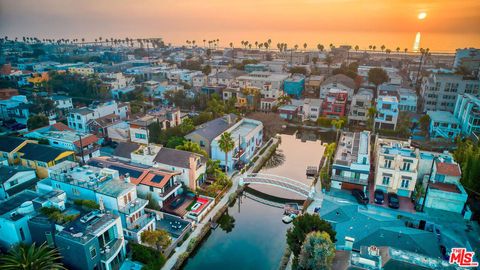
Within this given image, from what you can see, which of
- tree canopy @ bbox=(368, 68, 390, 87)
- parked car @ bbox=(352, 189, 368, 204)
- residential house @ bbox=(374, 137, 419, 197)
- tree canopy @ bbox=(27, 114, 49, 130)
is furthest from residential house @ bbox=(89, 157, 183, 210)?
tree canopy @ bbox=(368, 68, 390, 87)

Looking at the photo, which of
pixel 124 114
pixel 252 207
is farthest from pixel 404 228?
pixel 124 114

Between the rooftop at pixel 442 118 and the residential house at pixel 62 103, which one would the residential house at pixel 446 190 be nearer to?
the rooftop at pixel 442 118

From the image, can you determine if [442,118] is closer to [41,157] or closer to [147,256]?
[147,256]

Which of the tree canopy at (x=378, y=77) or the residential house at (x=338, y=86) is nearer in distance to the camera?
the residential house at (x=338, y=86)

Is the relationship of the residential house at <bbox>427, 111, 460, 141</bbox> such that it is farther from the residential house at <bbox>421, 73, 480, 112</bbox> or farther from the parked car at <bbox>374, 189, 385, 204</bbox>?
the parked car at <bbox>374, 189, 385, 204</bbox>

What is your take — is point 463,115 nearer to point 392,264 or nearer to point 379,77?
point 379,77

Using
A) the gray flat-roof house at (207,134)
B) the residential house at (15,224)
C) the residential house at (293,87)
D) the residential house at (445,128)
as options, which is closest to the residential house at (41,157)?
the residential house at (15,224)

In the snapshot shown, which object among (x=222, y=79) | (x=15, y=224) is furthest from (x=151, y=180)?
(x=222, y=79)
